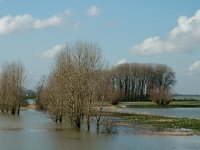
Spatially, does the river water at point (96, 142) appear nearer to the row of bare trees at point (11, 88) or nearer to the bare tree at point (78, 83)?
the bare tree at point (78, 83)

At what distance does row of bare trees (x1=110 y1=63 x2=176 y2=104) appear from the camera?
121 metres

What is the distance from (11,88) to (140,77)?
5326cm

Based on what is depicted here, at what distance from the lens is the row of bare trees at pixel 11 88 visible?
251ft

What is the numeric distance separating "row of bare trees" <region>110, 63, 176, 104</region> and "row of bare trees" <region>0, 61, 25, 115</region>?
43.5m

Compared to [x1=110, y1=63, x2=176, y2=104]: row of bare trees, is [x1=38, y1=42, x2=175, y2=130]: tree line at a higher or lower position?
lower

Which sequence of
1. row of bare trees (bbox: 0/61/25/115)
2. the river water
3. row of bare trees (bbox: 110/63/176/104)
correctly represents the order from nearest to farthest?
the river water → row of bare trees (bbox: 0/61/25/115) → row of bare trees (bbox: 110/63/176/104)

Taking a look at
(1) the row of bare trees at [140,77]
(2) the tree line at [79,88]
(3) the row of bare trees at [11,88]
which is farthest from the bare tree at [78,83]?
(1) the row of bare trees at [140,77]

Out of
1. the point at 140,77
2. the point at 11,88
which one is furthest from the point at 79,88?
the point at 140,77

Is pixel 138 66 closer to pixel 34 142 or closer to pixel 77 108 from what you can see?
pixel 77 108

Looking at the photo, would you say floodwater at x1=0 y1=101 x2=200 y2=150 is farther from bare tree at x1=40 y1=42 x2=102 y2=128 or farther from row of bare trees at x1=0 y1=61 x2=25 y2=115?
row of bare trees at x1=0 y1=61 x2=25 y2=115

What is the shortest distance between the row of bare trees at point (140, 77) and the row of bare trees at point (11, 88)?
143 ft

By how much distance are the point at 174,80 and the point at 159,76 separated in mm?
4194

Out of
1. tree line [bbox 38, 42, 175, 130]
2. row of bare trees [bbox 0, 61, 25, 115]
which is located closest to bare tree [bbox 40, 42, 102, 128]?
tree line [bbox 38, 42, 175, 130]

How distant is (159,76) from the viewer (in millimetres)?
121500
